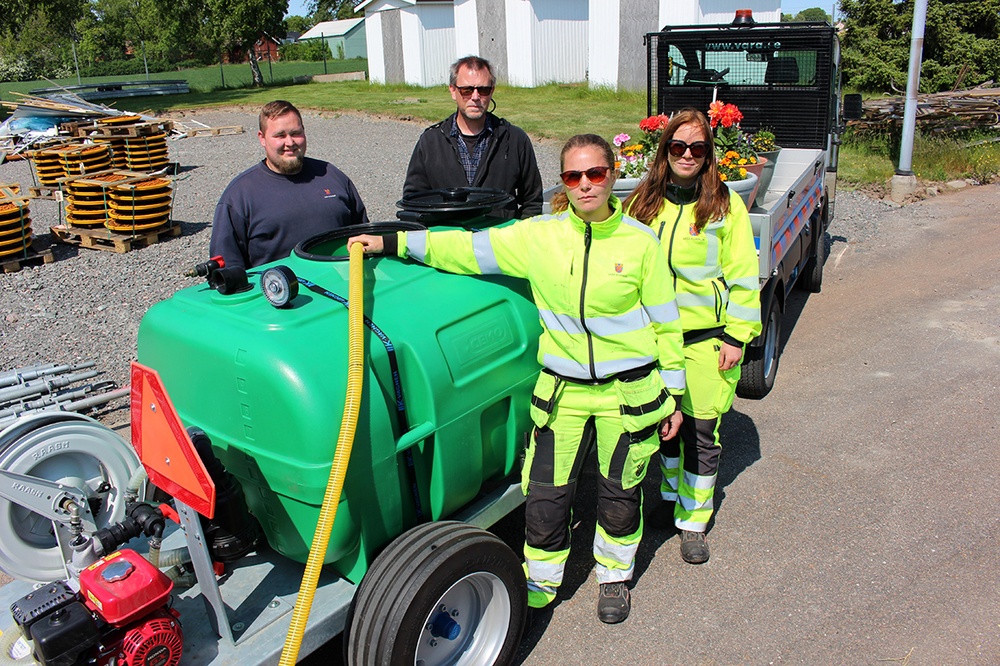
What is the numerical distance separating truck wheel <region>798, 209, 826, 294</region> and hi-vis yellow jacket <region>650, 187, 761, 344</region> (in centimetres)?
423

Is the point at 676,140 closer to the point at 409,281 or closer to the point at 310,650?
the point at 409,281

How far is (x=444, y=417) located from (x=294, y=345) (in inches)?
Answer: 24.4

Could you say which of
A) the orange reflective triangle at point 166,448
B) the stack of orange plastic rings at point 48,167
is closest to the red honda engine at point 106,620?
the orange reflective triangle at point 166,448

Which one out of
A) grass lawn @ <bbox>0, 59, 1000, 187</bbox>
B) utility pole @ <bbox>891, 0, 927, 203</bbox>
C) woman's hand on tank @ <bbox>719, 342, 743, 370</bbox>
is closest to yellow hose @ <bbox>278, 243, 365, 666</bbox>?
woman's hand on tank @ <bbox>719, 342, 743, 370</bbox>

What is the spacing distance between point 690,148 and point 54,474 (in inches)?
113

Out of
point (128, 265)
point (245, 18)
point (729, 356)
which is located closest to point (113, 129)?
point (128, 265)

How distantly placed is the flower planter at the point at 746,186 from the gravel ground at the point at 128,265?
13.9ft

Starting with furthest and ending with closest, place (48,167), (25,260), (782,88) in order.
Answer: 1. (48,167)
2. (25,260)
3. (782,88)

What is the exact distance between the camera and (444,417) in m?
2.92

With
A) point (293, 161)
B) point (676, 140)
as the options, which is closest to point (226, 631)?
point (293, 161)

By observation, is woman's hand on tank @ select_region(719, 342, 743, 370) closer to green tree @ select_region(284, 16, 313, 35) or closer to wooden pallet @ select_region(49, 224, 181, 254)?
wooden pallet @ select_region(49, 224, 181, 254)

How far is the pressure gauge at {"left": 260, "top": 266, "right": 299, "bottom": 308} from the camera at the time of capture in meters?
2.76

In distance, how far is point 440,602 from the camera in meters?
2.85

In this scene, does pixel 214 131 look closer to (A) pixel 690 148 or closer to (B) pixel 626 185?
(B) pixel 626 185
